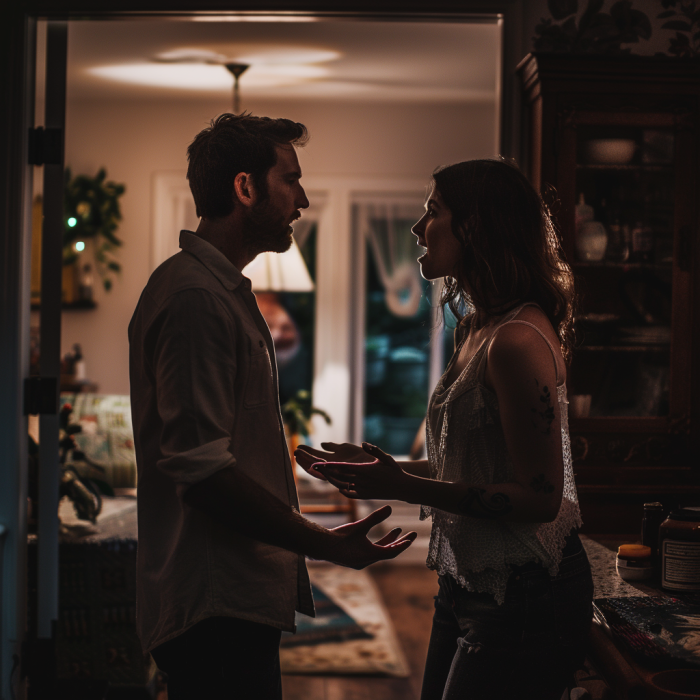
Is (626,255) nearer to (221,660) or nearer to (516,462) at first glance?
(516,462)

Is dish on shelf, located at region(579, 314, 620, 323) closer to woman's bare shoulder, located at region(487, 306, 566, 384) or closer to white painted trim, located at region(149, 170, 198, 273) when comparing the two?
woman's bare shoulder, located at region(487, 306, 566, 384)

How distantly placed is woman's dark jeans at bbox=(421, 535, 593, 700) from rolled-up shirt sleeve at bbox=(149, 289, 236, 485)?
0.49m

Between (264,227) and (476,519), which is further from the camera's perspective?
(264,227)

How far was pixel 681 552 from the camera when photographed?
4.70 feet

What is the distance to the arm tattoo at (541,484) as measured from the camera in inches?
44.1

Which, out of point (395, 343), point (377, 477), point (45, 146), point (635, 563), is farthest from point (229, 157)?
point (395, 343)

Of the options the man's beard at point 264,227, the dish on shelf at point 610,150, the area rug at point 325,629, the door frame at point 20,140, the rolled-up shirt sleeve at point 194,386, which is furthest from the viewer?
the area rug at point 325,629

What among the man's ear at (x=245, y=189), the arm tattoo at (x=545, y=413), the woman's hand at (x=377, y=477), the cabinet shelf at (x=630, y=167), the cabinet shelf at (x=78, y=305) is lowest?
the woman's hand at (x=377, y=477)

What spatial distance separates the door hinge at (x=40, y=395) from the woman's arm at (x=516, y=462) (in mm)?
1228

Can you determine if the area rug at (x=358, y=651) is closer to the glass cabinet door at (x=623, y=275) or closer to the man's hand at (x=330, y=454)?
the glass cabinet door at (x=623, y=275)

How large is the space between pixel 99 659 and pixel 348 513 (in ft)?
7.27

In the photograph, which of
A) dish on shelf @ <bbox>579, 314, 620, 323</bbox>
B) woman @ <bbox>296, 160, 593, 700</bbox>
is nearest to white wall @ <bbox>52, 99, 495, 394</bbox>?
dish on shelf @ <bbox>579, 314, 620, 323</bbox>

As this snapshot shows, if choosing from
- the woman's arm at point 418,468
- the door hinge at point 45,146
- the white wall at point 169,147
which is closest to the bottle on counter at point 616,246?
the woman's arm at point 418,468

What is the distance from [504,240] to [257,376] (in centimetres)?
49
